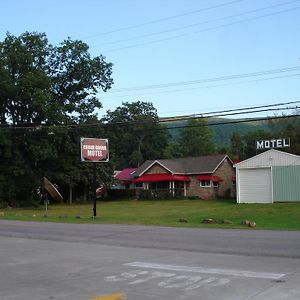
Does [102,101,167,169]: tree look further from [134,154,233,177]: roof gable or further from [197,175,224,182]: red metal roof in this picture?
[197,175,224,182]: red metal roof

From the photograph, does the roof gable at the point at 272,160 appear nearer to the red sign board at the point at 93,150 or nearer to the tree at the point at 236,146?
the red sign board at the point at 93,150

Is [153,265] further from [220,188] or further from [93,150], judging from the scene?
[220,188]

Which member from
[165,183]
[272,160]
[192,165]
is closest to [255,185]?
[272,160]

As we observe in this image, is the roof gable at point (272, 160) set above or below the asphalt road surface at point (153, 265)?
above

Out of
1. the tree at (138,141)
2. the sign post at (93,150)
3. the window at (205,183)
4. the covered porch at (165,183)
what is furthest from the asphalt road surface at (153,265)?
the tree at (138,141)

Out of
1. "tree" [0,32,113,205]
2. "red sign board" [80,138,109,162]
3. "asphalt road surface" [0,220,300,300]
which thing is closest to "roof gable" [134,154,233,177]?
"tree" [0,32,113,205]

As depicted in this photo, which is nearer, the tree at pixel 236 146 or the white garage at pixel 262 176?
the white garage at pixel 262 176

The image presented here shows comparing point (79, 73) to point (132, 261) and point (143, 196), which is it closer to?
point (143, 196)

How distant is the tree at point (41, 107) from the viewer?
49.8 metres

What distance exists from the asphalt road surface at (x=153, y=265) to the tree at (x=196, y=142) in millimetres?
92923

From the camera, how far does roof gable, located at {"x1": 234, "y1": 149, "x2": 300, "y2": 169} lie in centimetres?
4481

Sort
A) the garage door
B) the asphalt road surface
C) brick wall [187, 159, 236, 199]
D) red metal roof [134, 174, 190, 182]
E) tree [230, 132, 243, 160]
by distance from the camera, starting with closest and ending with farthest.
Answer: the asphalt road surface → the garage door → brick wall [187, 159, 236, 199] → red metal roof [134, 174, 190, 182] → tree [230, 132, 243, 160]

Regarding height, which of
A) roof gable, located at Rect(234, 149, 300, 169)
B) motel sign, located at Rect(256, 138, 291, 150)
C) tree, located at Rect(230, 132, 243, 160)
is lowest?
roof gable, located at Rect(234, 149, 300, 169)

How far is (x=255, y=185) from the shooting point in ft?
154
